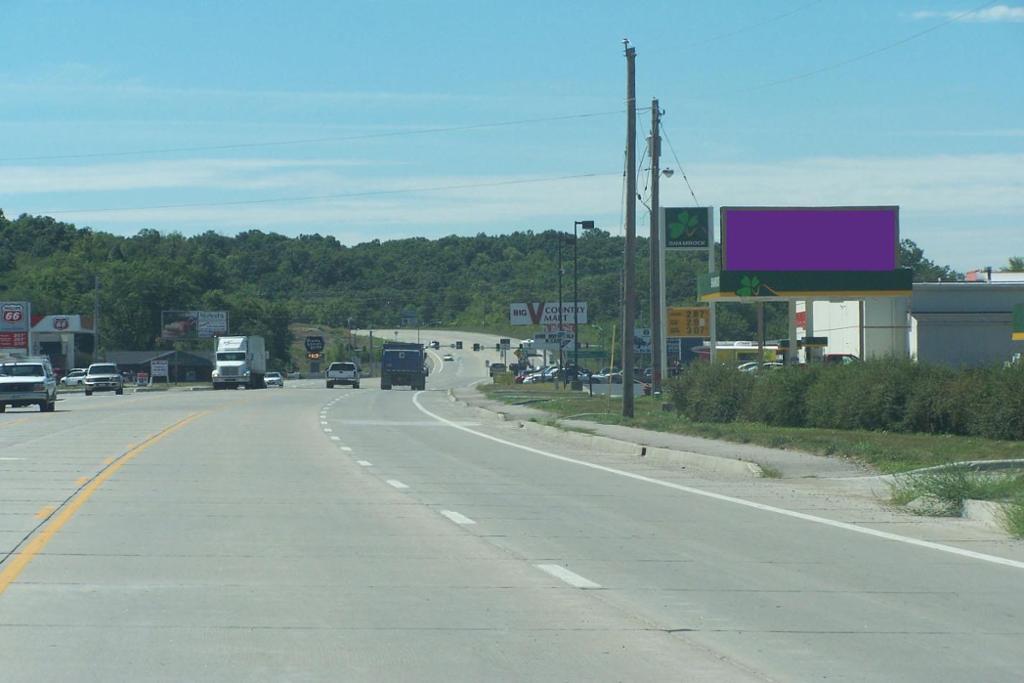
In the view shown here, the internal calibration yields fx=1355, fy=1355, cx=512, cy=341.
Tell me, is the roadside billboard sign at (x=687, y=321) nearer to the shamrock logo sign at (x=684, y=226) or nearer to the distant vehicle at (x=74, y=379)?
the shamrock logo sign at (x=684, y=226)

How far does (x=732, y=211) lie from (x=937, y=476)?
38761 mm

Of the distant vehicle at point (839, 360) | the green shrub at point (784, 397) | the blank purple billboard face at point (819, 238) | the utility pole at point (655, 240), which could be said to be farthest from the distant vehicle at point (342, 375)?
the green shrub at point (784, 397)

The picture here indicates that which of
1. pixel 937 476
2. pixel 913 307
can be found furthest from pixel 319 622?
pixel 913 307

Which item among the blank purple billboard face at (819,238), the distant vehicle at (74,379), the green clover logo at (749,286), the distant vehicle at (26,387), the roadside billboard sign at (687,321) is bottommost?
the distant vehicle at (74,379)

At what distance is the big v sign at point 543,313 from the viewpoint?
8650 centimetres

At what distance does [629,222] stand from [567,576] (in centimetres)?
2667

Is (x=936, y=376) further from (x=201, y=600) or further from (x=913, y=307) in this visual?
(x=913, y=307)

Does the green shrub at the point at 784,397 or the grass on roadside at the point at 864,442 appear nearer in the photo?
the grass on roadside at the point at 864,442

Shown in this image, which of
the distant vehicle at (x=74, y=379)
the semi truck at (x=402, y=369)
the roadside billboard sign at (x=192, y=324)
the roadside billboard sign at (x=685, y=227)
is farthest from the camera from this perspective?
the roadside billboard sign at (x=192, y=324)

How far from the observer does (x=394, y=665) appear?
306 inches

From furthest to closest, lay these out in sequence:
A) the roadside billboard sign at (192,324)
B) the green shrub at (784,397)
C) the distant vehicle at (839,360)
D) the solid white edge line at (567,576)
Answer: the roadside billboard sign at (192,324), the distant vehicle at (839,360), the green shrub at (784,397), the solid white edge line at (567,576)

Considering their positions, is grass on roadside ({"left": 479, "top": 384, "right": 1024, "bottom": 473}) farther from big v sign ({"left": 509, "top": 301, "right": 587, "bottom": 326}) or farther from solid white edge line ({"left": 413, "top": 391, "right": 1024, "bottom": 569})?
big v sign ({"left": 509, "top": 301, "right": 587, "bottom": 326})

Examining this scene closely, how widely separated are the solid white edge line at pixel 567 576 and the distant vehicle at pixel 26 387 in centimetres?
4010

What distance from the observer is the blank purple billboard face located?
180 feet
